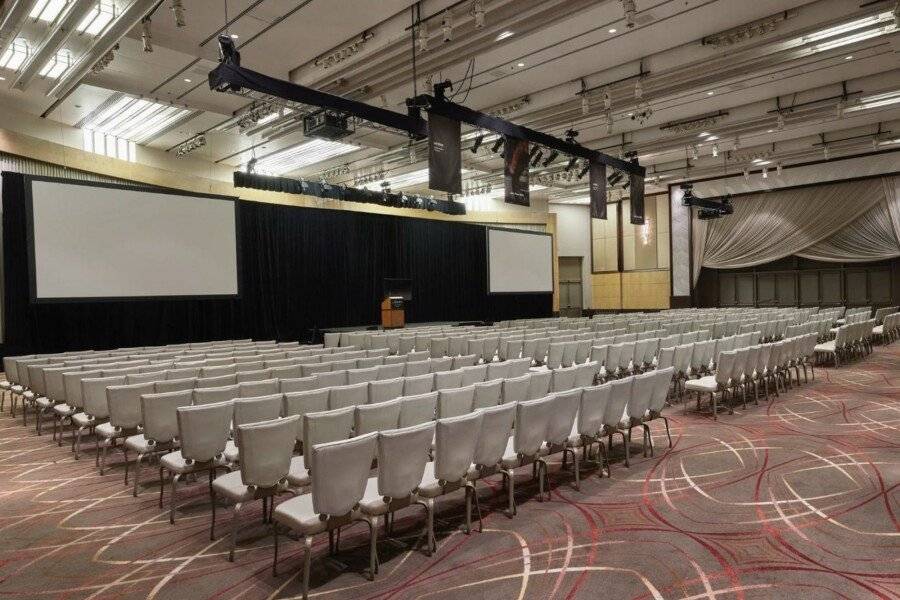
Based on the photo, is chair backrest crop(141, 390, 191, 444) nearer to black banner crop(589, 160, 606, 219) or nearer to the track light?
the track light

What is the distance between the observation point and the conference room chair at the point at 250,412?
4.41 metres

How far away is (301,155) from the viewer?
1762cm

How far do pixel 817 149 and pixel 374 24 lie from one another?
645 inches

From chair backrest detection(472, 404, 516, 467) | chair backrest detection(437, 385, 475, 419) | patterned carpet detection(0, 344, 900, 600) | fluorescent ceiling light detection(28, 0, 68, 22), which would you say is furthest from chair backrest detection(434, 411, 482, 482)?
fluorescent ceiling light detection(28, 0, 68, 22)

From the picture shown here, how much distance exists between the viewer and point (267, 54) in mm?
10289

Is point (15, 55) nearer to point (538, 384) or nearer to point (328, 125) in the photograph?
point (328, 125)

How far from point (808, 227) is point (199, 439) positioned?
75.2 feet

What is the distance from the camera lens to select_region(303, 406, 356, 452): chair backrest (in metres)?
3.96

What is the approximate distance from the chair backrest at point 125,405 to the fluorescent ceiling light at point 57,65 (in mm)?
7443

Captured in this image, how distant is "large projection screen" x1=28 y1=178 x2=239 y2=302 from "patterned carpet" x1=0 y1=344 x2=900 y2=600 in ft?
22.7

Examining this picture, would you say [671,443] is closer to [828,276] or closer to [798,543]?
[798,543]

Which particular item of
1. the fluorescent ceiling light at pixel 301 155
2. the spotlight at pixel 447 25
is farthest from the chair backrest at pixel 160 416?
the fluorescent ceiling light at pixel 301 155

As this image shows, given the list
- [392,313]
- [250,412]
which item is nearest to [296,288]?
[392,313]

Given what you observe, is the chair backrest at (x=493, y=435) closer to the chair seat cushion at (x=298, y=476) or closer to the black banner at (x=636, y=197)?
the chair seat cushion at (x=298, y=476)
